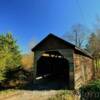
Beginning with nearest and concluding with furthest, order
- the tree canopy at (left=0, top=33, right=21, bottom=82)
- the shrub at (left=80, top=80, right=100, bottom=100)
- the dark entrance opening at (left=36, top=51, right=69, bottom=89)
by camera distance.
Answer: the shrub at (left=80, top=80, right=100, bottom=100)
the tree canopy at (left=0, top=33, right=21, bottom=82)
the dark entrance opening at (left=36, top=51, right=69, bottom=89)

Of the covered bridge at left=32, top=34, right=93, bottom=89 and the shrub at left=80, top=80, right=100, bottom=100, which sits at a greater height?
the covered bridge at left=32, top=34, right=93, bottom=89

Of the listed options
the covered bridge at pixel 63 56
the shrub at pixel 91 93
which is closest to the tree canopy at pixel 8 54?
the covered bridge at pixel 63 56

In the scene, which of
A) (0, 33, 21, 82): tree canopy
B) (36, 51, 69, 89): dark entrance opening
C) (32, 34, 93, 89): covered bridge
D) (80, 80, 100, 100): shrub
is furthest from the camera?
(36, 51, 69, 89): dark entrance opening

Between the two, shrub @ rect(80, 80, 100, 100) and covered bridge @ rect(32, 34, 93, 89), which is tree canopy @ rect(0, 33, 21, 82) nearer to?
covered bridge @ rect(32, 34, 93, 89)

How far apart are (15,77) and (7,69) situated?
1.75m

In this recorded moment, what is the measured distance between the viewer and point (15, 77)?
23.7 m

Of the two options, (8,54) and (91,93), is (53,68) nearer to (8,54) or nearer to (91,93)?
(8,54)

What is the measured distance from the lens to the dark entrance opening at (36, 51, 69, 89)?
2416cm

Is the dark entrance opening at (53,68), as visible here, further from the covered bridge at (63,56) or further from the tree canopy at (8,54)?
the tree canopy at (8,54)

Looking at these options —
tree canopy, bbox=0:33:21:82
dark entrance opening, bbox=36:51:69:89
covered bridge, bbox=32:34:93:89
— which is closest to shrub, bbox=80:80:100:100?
covered bridge, bbox=32:34:93:89

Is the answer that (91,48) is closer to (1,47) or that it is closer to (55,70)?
(55,70)

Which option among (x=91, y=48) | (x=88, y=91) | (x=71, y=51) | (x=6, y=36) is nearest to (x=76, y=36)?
(x=91, y=48)

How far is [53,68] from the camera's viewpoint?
88.2 ft

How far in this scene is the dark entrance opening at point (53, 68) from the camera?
79.3ft
